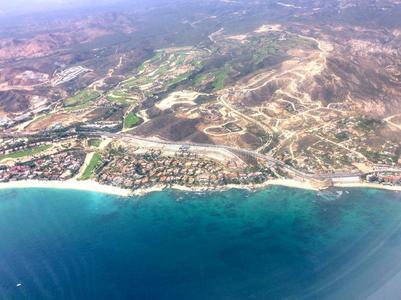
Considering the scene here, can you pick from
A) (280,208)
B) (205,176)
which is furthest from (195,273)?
(205,176)

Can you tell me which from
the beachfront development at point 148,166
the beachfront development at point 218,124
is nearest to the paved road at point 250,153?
the beachfront development at point 148,166

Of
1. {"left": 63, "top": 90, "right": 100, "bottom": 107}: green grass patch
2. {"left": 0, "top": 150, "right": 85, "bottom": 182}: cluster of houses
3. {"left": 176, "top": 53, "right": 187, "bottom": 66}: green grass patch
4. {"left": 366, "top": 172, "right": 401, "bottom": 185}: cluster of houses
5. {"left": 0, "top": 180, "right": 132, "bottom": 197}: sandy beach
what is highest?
{"left": 176, "top": 53, "right": 187, "bottom": 66}: green grass patch

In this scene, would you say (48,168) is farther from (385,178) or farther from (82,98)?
(385,178)

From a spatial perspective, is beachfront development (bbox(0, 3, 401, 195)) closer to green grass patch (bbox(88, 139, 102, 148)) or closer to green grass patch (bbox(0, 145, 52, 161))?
green grass patch (bbox(0, 145, 52, 161))

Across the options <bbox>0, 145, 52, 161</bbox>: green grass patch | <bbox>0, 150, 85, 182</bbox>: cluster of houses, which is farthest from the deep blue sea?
<bbox>0, 145, 52, 161</bbox>: green grass patch

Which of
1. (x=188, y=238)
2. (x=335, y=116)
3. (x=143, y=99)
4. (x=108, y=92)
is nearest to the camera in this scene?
(x=188, y=238)

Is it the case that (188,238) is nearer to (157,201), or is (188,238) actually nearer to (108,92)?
(157,201)

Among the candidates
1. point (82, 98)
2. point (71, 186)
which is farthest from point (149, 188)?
point (82, 98)
